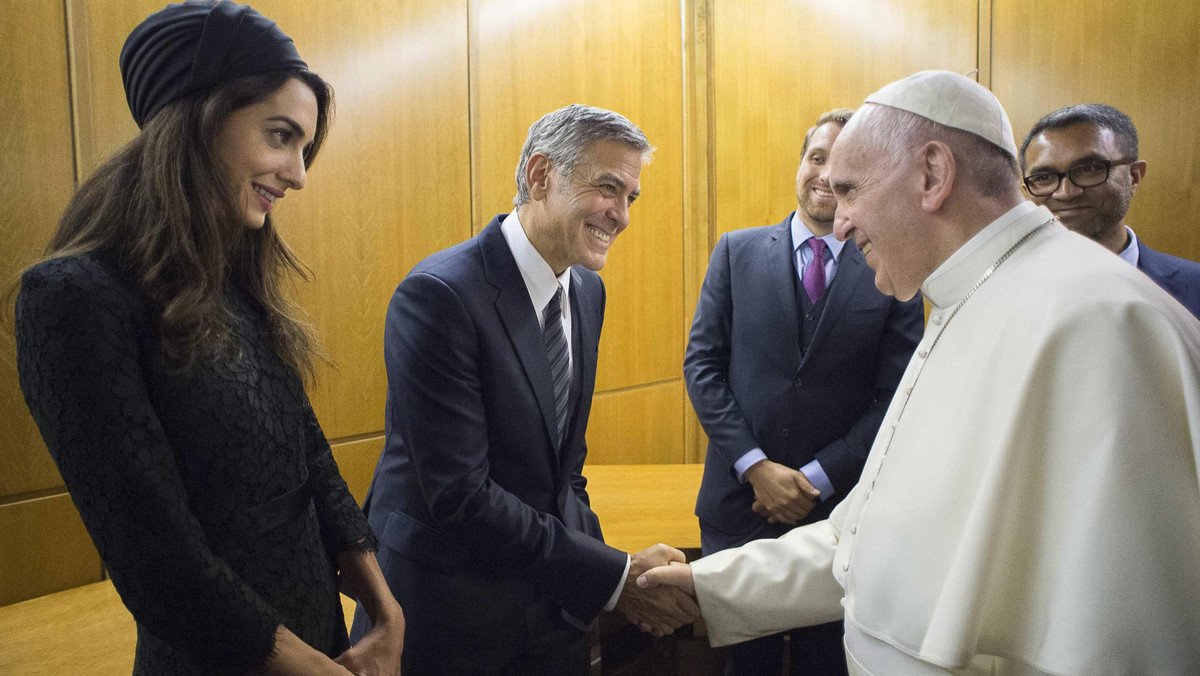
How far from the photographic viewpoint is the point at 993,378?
145 centimetres

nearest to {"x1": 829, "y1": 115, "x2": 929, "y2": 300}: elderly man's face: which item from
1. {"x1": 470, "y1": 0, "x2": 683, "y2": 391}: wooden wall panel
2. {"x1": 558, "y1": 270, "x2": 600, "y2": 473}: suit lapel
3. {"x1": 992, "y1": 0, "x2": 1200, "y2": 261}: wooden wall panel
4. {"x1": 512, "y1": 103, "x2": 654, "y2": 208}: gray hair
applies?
{"x1": 512, "y1": 103, "x2": 654, "y2": 208}: gray hair

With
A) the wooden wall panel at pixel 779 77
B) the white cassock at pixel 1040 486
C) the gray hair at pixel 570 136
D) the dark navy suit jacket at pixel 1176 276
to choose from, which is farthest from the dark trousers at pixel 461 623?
the wooden wall panel at pixel 779 77

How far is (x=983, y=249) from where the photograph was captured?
63.6 inches

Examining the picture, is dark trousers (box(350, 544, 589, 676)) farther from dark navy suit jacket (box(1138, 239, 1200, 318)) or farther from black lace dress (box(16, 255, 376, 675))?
dark navy suit jacket (box(1138, 239, 1200, 318))

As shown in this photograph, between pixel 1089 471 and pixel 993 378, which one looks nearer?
pixel 1089 471

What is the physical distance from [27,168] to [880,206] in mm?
2557

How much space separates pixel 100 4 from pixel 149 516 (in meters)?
2.43

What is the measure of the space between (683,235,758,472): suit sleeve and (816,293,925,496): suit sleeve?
273 mm

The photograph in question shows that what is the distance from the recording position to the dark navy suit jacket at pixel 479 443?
5.80ft


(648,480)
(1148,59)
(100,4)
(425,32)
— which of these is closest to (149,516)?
(100,4)

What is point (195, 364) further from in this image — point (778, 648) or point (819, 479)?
point (778, 648)

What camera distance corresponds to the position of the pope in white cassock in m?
1.21

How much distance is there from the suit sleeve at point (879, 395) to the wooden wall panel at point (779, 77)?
3.45 meters

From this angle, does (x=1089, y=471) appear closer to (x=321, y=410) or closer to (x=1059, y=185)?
(x=1059, y=185)
